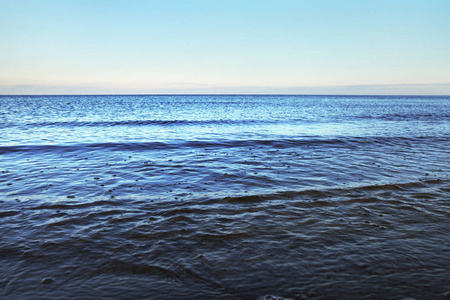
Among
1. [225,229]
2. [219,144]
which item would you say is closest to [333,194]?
[225,229]

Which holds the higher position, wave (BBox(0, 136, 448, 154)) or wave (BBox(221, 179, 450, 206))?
wave (BBox(0, 136, 448, 154))

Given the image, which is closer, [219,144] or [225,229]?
[225,229]

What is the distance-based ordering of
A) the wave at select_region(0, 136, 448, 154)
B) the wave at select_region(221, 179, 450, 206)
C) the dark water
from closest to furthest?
the dark water → the wave at select_region(221, 179, 450, 206) → the wave at select_region(0, 136, 448, 154)

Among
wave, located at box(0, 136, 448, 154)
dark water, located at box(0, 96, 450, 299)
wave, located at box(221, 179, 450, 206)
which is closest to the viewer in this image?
dark water, located at box(0, 96, 450, 299)

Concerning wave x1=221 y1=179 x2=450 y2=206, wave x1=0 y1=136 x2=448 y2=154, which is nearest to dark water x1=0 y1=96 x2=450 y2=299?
wave x1=221 y1=179 x2=450 y2=206

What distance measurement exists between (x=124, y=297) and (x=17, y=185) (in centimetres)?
841

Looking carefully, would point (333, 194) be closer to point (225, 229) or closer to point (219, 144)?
point (225, 229)

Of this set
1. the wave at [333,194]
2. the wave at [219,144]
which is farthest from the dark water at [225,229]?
the wave at [219,144]

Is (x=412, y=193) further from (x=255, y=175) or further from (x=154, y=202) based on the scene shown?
(x=154, y=202)

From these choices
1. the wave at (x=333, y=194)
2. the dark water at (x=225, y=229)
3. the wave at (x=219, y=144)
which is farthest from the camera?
the wave at (x=219, y=144)

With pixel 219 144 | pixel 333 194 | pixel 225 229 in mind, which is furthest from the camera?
pixel 219 144

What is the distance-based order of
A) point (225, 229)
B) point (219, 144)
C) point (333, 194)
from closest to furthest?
point (225, 229) < point (333, 194) < point (219, 144)

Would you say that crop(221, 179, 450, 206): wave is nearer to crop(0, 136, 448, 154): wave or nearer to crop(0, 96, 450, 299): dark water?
crop(0, 96, 450, 299): dark water

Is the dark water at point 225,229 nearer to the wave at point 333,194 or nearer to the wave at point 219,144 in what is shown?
the wave at point 333,194
